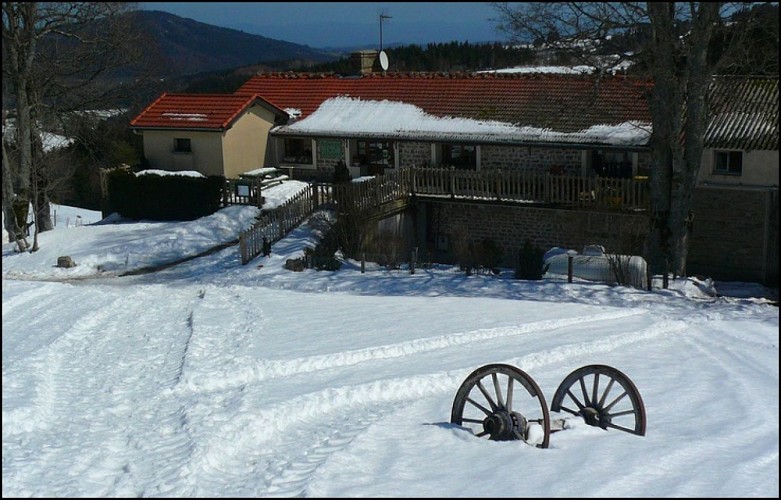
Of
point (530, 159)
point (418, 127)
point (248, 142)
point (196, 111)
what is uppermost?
point (196, 111)

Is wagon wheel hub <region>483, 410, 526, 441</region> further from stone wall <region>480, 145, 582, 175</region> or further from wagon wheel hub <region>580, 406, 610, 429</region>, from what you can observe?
stone wall <region>480, 145, 582, 175</region>

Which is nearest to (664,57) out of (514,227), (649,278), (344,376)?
(649,278)

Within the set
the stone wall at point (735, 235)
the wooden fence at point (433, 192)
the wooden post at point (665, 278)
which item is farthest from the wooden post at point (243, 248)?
the stone wall at point (735, 235)

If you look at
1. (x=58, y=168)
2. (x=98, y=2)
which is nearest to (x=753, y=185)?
(x=98, y=2)

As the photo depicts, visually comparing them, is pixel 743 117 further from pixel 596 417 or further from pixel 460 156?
pixel 596 417

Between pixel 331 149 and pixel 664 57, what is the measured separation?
1196cm

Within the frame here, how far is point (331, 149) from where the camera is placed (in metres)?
29.1

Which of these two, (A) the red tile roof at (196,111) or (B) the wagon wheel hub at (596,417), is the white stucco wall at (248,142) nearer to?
(A) the red tile roof at (196,111)

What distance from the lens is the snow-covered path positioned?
977cm

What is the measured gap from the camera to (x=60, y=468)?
10500 mm

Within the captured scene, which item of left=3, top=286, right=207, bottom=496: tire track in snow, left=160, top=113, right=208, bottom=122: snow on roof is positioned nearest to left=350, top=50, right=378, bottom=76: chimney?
left=160, top=113, right=208, bottom=122: snow on roof

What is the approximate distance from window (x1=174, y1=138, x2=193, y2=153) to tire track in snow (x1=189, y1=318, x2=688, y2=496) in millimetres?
16990

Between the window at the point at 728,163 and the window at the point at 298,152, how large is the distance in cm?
1189

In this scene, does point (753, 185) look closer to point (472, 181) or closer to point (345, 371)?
point (472, 181)
